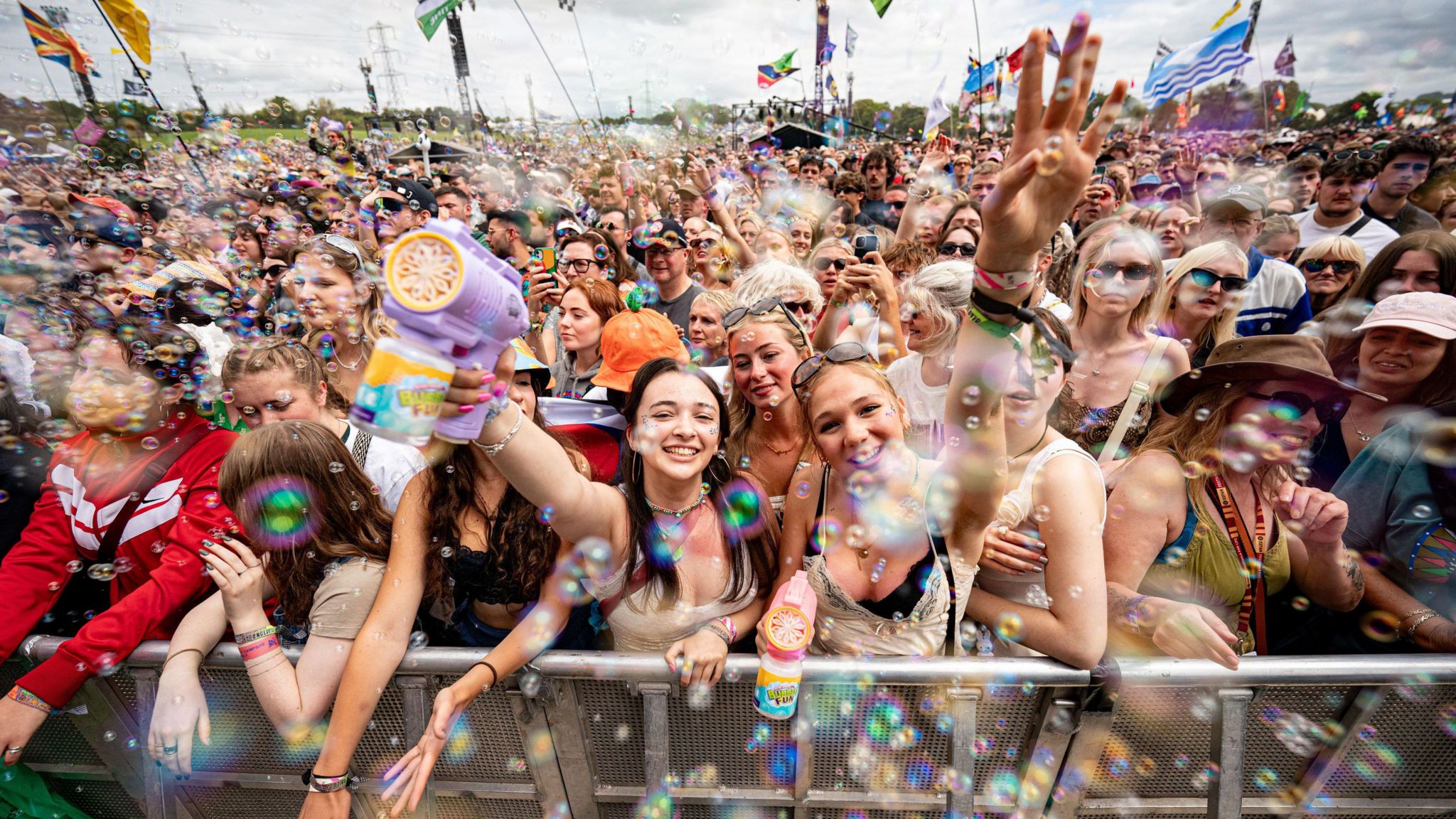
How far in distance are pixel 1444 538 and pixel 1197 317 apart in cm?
167

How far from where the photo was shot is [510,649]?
6.66ft

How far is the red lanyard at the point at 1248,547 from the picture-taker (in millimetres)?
2033

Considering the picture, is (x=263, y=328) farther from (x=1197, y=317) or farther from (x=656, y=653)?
(x=1197, y=317)

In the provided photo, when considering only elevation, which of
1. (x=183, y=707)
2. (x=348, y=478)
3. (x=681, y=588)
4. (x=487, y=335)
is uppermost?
(x=487, y=335)

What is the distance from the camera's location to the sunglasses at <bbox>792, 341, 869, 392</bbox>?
2113 millimetres

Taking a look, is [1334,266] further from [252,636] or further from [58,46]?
[58,46]

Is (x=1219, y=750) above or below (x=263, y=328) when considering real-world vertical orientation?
below

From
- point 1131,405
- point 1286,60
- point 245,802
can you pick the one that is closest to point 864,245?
point 1131,405

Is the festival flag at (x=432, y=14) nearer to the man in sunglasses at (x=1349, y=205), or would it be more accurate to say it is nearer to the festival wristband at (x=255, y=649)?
the festival wristband at (x=255, y=649)

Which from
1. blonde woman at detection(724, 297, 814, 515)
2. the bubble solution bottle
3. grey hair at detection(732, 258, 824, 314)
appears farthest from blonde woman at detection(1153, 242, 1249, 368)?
the bubble solution bottle

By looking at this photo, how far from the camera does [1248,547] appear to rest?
2.03 m

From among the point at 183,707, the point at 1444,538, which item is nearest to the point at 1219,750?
the point at 1444,538

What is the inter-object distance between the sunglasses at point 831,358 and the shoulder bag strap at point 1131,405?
4.71 ft

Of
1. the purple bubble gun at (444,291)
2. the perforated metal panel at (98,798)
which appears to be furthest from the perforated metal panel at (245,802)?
the purple bubble gun at (444,291)
